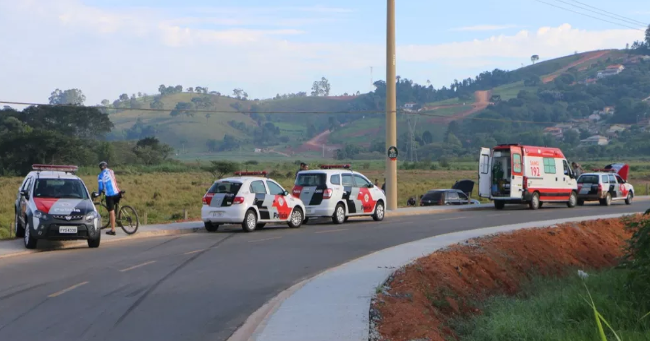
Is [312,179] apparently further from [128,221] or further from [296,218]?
[128,221]

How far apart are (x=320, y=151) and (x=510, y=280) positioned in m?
173

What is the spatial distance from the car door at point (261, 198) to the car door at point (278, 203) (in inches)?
5.0

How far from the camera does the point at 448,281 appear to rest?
14.8 m

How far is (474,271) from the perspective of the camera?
16.9 meters

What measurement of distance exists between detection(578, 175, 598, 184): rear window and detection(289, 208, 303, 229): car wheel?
20.1 metres

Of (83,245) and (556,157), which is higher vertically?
(556,157)

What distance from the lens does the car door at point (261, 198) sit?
2390 centimetres

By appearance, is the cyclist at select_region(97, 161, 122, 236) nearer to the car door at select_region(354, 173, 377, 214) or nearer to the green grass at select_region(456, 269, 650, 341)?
the car door at select_region(354, 173, 377, 214)

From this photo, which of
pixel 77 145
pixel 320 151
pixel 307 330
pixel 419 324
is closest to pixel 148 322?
pixel 307 330

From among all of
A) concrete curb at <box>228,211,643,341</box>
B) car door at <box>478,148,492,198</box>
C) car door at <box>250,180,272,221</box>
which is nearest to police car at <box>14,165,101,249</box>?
car door at <box>250,180,272,221</box>

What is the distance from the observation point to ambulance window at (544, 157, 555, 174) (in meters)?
36.7

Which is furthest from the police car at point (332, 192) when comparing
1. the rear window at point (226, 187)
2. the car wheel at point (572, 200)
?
the car wheel at point (572, 200)

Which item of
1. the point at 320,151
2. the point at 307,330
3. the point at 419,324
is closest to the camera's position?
the point at 307,330

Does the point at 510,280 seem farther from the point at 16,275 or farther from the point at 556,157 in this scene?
the point at 556,157
